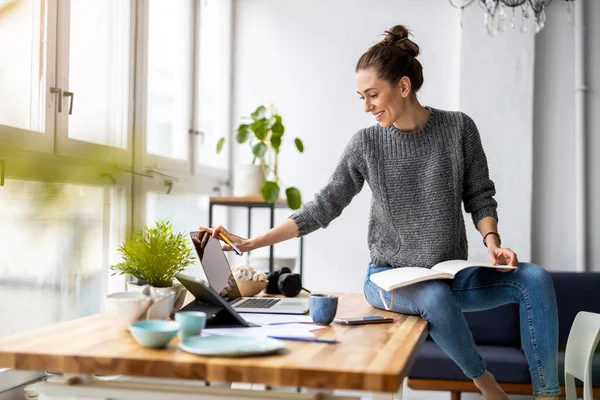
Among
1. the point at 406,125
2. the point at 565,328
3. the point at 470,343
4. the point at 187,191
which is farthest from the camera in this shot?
the point at 187,191

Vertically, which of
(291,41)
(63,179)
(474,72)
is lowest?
(63,179)

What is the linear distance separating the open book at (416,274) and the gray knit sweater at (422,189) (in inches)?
6.2

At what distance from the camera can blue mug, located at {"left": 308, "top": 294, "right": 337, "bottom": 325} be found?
1.48 m

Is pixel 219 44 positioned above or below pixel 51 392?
above

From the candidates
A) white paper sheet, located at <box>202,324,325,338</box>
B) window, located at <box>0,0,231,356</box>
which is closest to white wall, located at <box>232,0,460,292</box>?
window, located at <box>0,0,231,356</box>

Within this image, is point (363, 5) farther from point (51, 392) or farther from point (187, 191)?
point (51, 392)

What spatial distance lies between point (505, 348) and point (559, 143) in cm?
122

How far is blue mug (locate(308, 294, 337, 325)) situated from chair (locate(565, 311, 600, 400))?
2.38 ft

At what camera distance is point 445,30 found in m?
3.77

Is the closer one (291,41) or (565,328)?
(565,328)

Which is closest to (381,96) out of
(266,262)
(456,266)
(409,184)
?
(409,184)

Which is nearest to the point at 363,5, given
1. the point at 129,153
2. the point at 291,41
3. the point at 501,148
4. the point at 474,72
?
the point at 291,41

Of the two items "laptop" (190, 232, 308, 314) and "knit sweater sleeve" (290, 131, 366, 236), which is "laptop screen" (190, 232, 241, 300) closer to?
"laptop" (190, 232, 308, 314)

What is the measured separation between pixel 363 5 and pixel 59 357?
322 cm
